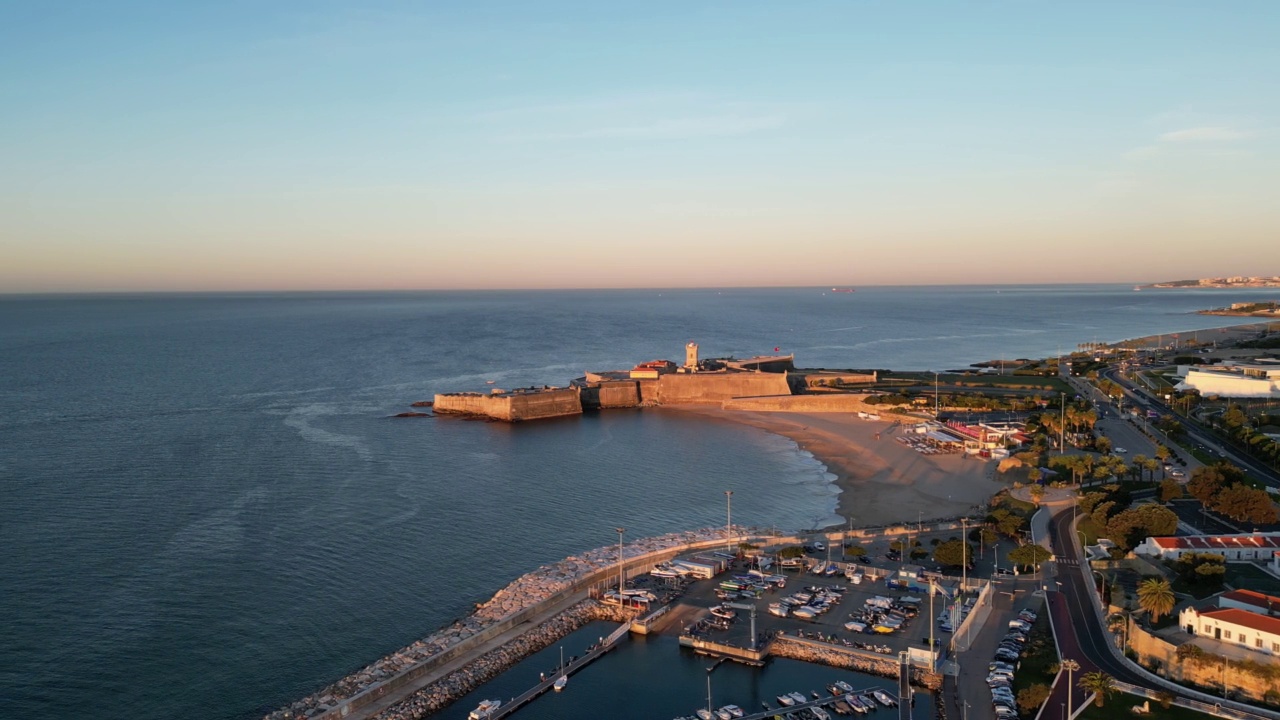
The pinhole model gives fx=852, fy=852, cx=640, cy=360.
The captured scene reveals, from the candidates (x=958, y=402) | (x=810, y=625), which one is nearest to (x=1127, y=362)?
(x=958, y=402)

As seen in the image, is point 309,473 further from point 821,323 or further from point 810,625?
point 821,323

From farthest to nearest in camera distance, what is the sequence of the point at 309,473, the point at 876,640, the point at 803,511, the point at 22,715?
the point at 309,473 < the point at 803,511 < the point at 876,640 < the point at 22,715

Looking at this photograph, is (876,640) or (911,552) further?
(911,552)

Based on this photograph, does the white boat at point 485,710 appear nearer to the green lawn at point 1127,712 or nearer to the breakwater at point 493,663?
the breakwater at point 493,663

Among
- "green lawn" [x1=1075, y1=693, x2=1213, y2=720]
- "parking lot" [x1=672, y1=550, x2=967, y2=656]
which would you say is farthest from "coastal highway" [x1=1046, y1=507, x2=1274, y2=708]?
"parking lot" [x1=672, y1=550, x2=967, y2=656]

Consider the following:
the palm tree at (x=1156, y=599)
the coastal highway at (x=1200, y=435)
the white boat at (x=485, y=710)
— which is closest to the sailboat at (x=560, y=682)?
the white boat at (x=485, y=710)

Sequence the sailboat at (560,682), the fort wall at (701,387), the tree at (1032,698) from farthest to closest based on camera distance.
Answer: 1. the fort wall at (701,387)
2. the sailboat at (560,682)
3. the tree at (1032,698)

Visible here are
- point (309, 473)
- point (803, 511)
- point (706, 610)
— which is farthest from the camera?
point (309, 473)
